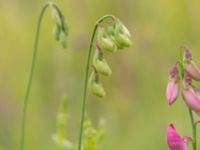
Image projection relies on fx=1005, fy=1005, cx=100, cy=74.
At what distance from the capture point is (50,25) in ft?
26.2

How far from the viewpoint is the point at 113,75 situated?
7328mm

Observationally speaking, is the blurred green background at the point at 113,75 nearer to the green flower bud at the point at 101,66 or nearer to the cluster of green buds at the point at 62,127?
the cluster of green buds at the point at 62,127

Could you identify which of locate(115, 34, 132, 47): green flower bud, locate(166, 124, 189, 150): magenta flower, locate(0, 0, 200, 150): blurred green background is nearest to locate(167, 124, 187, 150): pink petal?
locate(166, 124, 189, 150): magenta flower

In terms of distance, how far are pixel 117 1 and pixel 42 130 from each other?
131 centimetres

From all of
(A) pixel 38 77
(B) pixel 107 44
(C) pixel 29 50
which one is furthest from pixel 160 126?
(B) pixel 107 44

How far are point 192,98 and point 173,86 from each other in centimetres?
10

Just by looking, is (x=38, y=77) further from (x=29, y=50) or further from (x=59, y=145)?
(x=59, y=145)

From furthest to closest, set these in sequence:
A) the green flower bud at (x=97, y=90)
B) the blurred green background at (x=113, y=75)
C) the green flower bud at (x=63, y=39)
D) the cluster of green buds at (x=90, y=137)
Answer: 1. the blurred green background at (x=113, y=75)
2. the cluster of green buds at (x=90, y=137)
3. the green flower bud at (x=63, y=39)
4. the green flower bud at (x=97, y=90)

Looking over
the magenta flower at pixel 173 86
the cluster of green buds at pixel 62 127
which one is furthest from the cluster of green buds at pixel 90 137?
the magenta flower at pixel 173 86

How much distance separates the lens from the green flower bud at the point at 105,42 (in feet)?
11.7

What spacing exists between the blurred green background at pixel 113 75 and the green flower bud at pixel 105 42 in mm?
2413

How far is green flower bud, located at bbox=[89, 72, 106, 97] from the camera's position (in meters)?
3.70

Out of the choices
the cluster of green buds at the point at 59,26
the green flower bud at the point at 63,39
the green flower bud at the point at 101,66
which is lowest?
the green flower bud at the point at 101,66

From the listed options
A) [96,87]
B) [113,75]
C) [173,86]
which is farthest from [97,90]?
[113,75]
